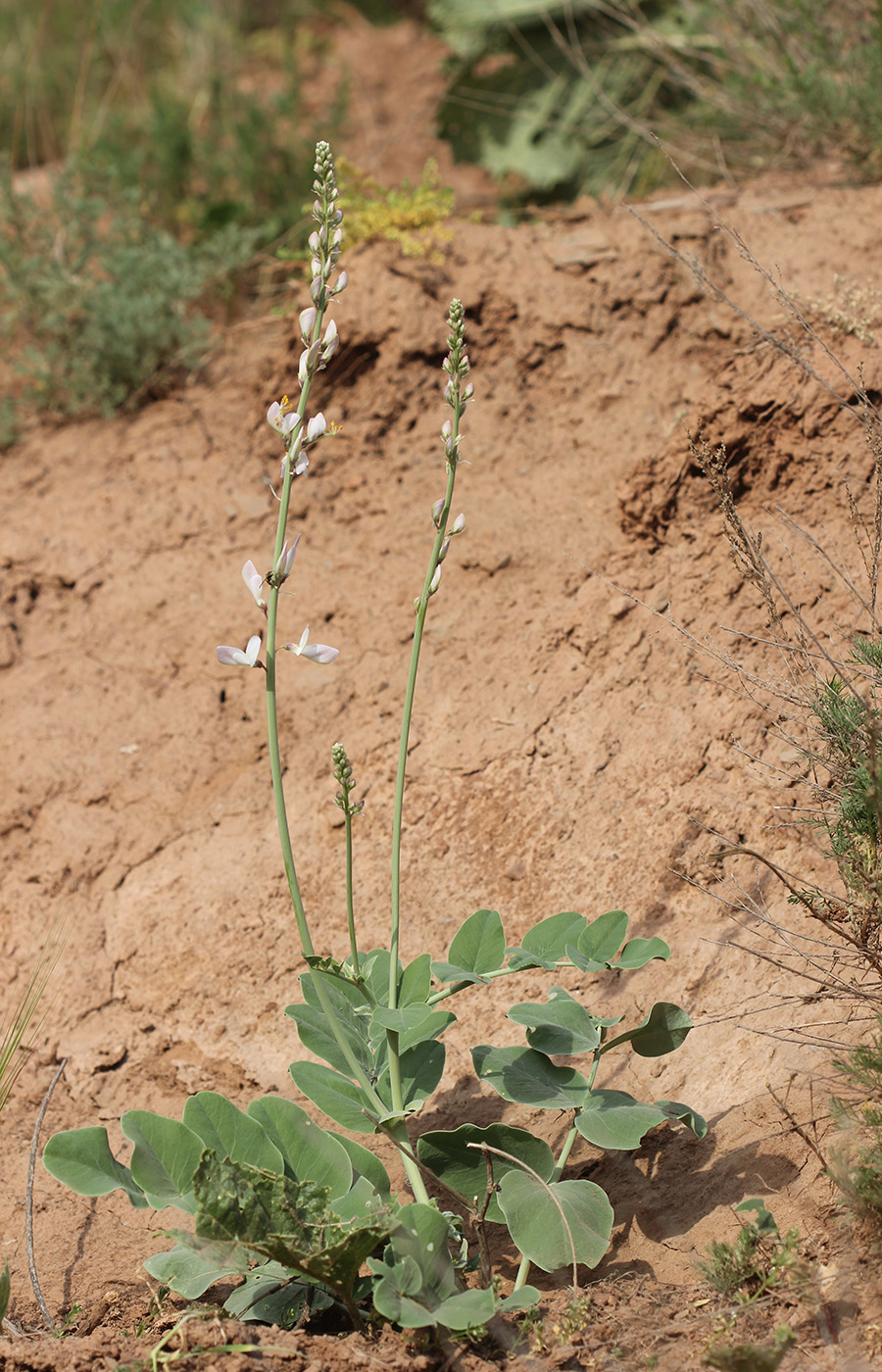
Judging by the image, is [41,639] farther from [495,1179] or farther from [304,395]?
[495,1179]

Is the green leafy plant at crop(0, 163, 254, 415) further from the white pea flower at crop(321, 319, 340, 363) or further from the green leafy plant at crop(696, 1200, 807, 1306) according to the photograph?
the green leafy plant at crop(696, 1200, 807, 1306)

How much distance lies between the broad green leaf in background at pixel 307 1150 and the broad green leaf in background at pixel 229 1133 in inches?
1.3

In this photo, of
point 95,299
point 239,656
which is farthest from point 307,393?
point 95,299

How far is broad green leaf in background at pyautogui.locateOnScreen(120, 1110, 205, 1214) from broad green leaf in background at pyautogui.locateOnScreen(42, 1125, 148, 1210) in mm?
51

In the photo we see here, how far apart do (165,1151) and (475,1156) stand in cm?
62

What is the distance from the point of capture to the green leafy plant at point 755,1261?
6.28 ft

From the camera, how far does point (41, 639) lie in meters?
4.01

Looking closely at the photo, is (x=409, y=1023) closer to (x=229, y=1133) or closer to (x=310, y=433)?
(x=229, y=1133)

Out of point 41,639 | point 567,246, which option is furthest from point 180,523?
point 567,246

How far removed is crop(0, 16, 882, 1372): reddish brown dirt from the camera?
2.30m

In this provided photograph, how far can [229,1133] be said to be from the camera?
202 cm

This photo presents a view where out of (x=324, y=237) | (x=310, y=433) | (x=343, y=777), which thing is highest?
(x=324, y=237)

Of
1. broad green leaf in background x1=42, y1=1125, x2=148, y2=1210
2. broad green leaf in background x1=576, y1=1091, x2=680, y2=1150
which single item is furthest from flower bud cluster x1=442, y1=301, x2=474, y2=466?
broad green leaf in background x1=42, y1=1125, x2=148, y2=1210

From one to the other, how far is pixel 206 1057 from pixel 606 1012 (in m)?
1.14
